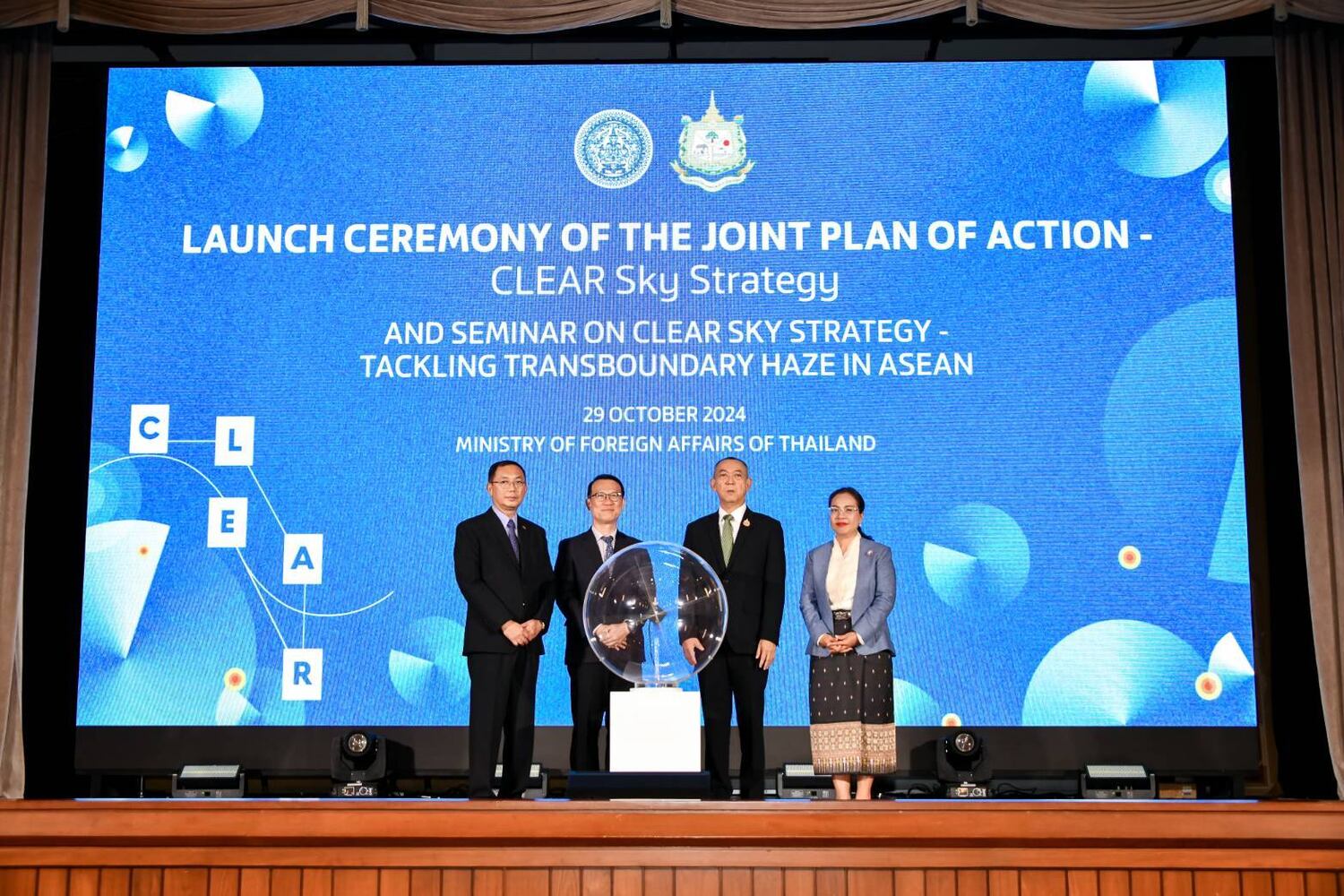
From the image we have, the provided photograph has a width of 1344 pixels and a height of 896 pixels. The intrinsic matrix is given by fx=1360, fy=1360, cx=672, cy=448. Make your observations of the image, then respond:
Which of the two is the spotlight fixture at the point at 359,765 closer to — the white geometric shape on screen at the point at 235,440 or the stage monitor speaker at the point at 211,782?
the stage monitor speaker at the point at 211,782

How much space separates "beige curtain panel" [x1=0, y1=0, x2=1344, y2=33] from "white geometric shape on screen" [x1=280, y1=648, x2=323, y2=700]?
2.37 m

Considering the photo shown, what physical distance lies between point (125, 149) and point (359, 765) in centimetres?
255

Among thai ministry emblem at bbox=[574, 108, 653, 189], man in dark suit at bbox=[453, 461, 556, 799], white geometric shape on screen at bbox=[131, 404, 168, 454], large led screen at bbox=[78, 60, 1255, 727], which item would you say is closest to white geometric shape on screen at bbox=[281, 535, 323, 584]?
large led screen at bbox=[78, 60, 1255, 727]

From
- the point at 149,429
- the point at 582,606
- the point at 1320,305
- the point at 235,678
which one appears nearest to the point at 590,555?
the point at 582,606

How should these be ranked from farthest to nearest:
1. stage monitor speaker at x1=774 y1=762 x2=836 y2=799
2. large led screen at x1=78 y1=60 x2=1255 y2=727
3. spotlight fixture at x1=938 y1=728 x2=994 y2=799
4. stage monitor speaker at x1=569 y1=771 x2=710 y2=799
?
large led screen at x1=78 y1=60 x2=1255 y2=727 → stage monitor speaker at x1=774 y1=762 x2=836 y2=799 → spotlight fixture at x1=938 y1=728 x2=994 y2=799 → stage monitor speaker at x1=569 y1=771 x2=710 y2=799

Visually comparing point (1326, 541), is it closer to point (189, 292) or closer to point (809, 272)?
point (809, 272)

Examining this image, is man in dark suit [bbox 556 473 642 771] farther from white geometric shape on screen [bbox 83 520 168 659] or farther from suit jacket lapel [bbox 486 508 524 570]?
white geometric shape on screen [bbox 83 520 168 659]

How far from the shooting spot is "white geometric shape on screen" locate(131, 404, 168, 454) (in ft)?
16.8

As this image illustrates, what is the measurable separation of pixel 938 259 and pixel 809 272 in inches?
19.1

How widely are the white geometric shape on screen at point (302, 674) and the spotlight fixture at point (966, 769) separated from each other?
7.39 feet

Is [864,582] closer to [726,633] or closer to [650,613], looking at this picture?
[726,633]

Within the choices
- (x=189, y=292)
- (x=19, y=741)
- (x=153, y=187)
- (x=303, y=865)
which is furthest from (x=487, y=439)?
(x=303, y=865)

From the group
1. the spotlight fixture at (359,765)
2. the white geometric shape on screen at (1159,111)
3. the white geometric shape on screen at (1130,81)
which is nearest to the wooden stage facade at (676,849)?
the spotlight fixture at (359,765)

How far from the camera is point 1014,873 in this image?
242cm
